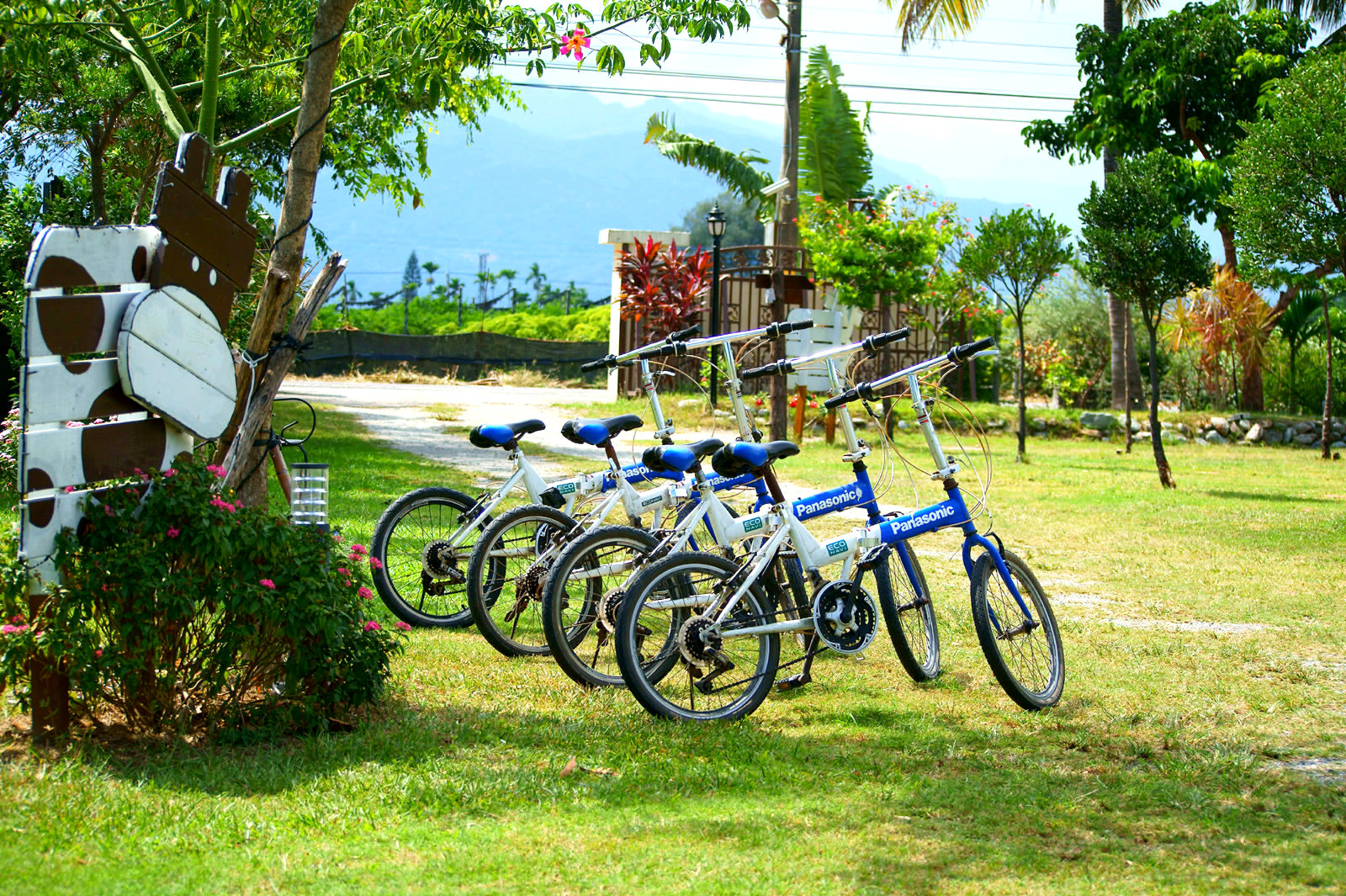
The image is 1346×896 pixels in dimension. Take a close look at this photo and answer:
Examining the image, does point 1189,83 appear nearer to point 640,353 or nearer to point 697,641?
point 640,353

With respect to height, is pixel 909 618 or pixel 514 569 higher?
pixel 514 569

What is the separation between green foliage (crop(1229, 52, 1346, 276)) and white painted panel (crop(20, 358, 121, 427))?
10.8m

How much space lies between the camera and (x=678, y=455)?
15.1 feet

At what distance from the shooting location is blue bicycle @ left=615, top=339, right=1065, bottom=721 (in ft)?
14.3

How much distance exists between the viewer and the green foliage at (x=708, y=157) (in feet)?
80.2

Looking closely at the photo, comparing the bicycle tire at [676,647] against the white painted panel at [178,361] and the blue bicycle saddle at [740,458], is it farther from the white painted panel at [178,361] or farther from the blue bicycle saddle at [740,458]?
the white painted panel at [178,361]

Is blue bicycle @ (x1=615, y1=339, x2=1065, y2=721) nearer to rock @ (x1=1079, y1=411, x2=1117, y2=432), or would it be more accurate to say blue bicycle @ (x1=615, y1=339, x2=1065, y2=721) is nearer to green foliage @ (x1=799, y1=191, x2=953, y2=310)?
green foliage @ (x1=799, y1=191, x2=953, y2=310)

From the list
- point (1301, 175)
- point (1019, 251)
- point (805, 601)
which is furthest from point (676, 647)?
point (1019, 251)

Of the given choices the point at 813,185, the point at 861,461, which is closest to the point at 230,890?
the point at 861,461

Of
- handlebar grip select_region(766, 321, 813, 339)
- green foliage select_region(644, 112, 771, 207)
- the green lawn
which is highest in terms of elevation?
green foliage select_region(644, 112, 771, 207)

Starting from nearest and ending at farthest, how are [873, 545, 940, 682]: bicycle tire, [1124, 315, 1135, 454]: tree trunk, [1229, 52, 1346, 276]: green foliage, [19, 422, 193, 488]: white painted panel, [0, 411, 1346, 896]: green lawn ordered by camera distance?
[0, 411, 1346, 896]: green lawn → [19, 422, 193, 488]: white painted panel → [873, 545, 940, 682]: bicycle tire → [1229, 52, 1346, 276]: green foliage → [1124, 315, 1135, 454]: tree trunk

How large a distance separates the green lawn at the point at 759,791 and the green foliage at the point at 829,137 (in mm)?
18843

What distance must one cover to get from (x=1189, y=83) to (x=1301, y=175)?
12.0 metres

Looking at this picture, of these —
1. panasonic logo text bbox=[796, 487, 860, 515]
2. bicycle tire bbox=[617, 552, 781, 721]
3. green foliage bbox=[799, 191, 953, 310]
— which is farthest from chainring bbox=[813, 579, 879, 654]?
green foliage bbox=[799, 191, 953, 310]
